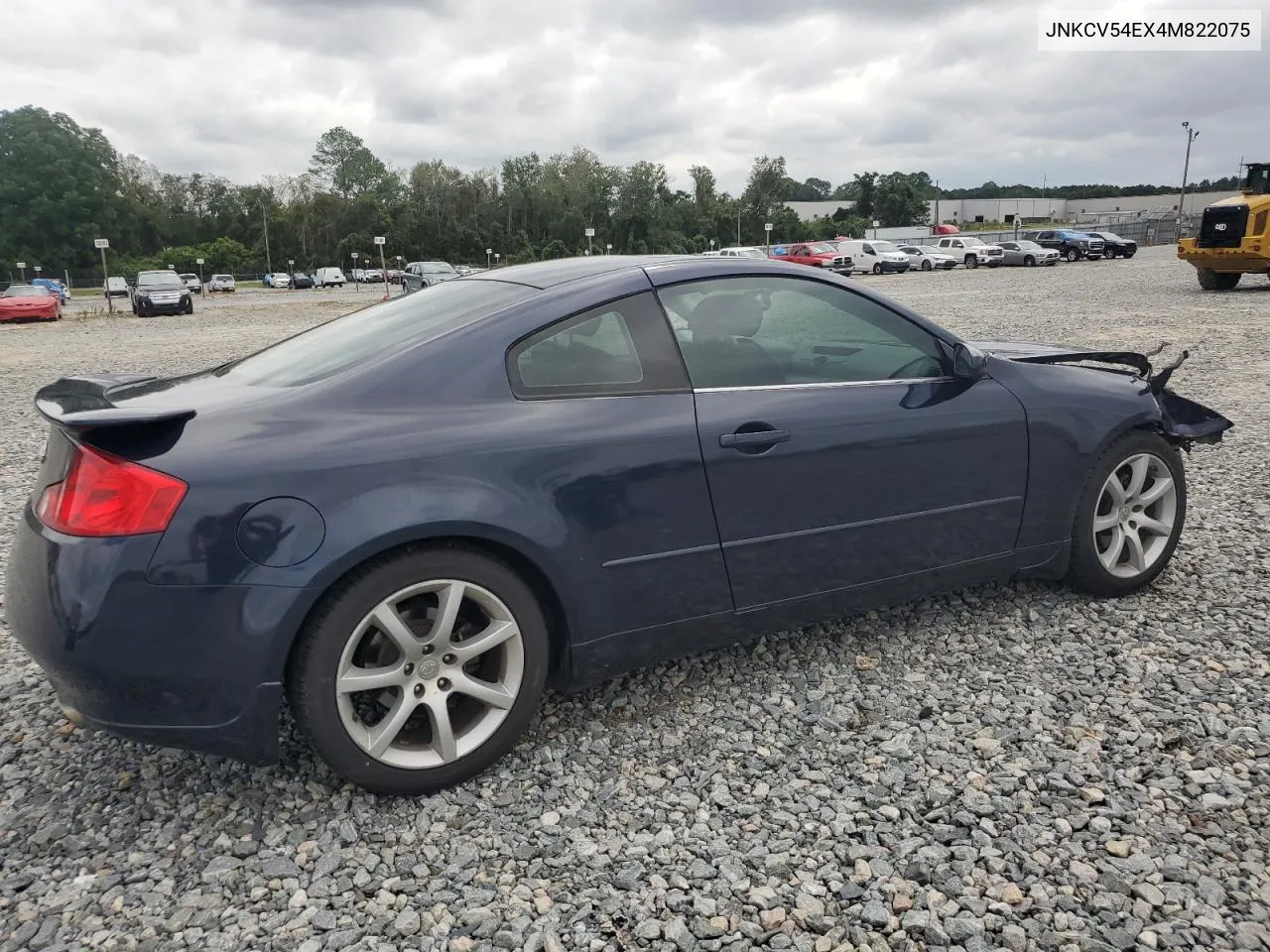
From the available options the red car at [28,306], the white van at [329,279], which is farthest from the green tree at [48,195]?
the red car at [28,306]

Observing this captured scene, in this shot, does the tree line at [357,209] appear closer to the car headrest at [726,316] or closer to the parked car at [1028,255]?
the parked car at [1028,255]

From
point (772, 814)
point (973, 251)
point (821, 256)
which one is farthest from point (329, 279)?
point (772, 814)

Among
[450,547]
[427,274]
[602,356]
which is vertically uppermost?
[602,356]

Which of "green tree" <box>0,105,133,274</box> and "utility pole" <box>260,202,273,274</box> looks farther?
"utility pole" <box>260,202,273,274</box>

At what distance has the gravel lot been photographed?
2162mm

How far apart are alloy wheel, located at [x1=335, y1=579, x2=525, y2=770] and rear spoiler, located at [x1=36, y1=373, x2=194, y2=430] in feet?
2.47

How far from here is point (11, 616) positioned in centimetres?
252

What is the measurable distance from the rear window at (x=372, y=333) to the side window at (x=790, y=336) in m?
0.58

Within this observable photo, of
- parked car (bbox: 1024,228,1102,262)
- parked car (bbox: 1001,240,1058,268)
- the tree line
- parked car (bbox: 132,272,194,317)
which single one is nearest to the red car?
parked car (bbox: 132,272,194,317)

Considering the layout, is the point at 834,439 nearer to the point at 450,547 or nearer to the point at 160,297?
the point at 450,547

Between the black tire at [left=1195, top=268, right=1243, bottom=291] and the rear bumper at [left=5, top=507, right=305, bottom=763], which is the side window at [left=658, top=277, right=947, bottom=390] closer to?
the rear bumper at [left=5, top=507, right=305, bottom=763]

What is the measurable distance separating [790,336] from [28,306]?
101 ft

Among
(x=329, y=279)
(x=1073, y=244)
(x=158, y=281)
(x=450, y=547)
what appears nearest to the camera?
(x=450, y=547)

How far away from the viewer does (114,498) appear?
230cm
